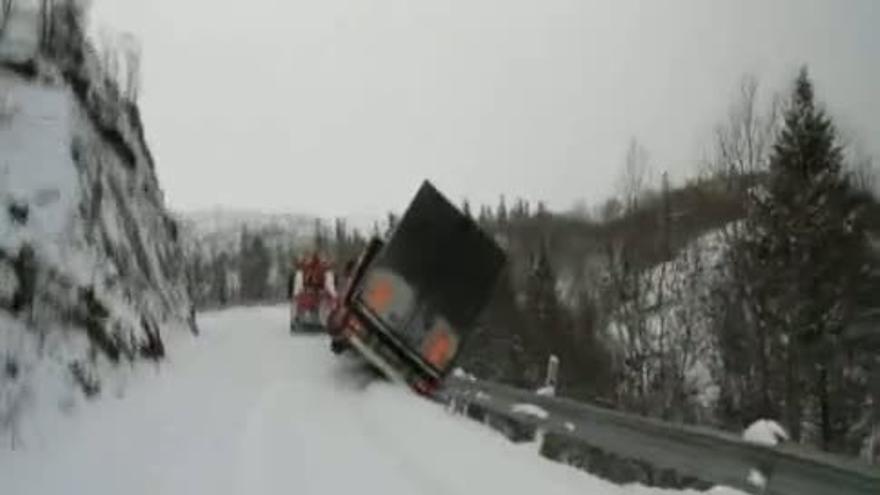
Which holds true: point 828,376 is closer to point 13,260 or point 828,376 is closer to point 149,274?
point 149,274

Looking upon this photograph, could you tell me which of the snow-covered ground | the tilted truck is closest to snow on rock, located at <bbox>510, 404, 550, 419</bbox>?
the snow-covered ground

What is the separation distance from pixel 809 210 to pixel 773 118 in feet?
19.3

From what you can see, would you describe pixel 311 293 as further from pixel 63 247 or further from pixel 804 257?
pixel 63 247

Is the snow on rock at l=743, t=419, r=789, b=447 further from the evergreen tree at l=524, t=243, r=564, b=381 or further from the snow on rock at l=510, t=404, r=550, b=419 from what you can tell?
the evergreen tree at l=524, t=243, r=564, b=381

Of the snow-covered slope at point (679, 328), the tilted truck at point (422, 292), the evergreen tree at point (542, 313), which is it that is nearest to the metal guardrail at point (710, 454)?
the tilted truck at point (422, 292)

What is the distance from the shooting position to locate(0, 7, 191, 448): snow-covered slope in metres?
11.5

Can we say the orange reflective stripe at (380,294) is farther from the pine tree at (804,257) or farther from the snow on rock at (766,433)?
the pine tree at (804,257)

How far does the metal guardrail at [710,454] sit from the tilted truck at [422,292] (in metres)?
6.66

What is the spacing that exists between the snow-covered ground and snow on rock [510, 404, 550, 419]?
2.49 ft

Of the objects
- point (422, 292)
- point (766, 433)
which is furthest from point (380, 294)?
point (766, 433)

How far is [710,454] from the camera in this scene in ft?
30.9

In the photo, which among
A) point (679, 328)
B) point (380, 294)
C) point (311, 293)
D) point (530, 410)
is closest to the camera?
point (530, 410)

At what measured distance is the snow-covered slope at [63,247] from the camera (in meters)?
11.5

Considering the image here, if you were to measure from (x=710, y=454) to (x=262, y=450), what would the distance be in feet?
15.0
